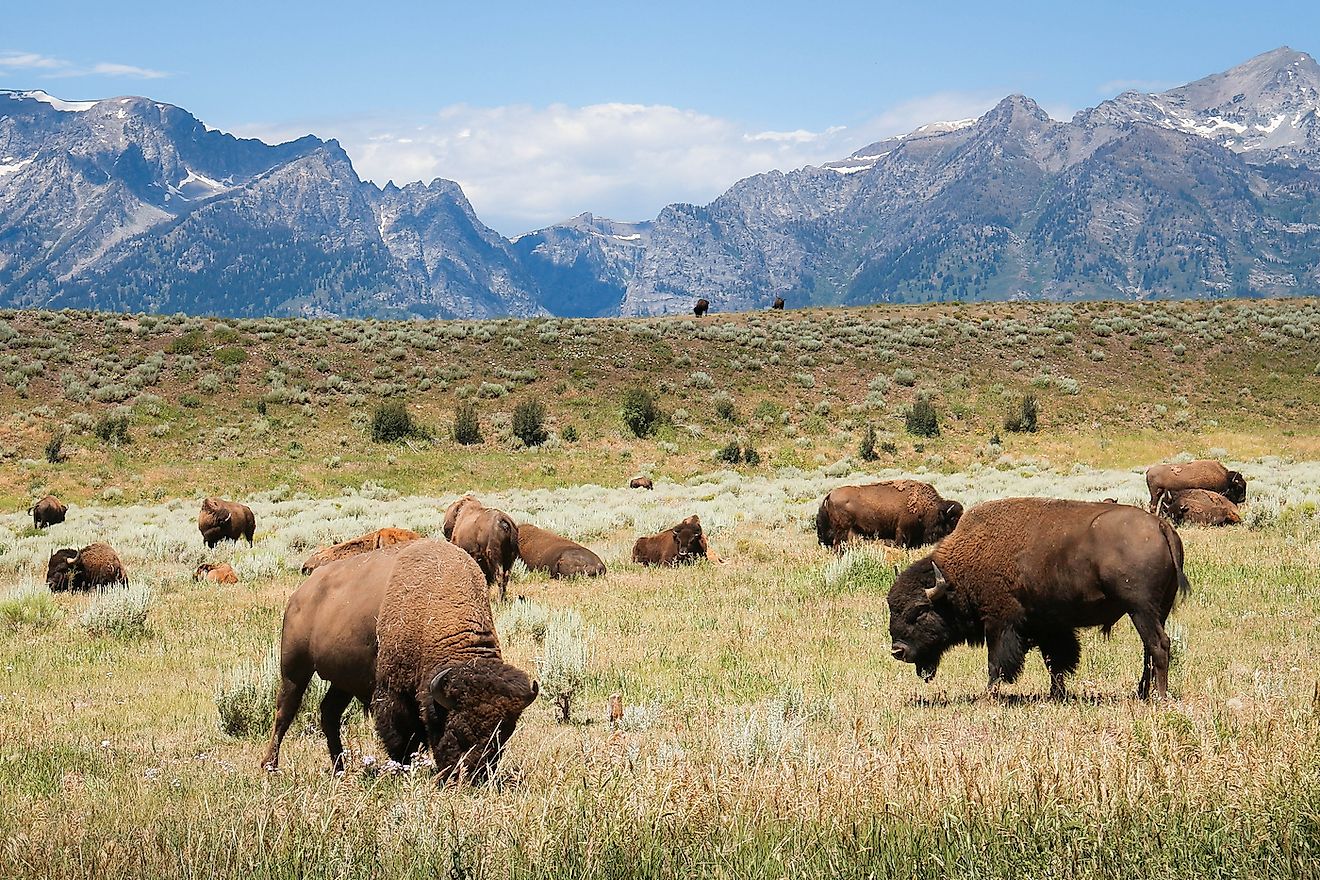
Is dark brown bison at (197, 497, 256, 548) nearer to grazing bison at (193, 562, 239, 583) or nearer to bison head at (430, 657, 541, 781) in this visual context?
grazing bison at (193, 562, 239, 583)

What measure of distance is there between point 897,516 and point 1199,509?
6192 millimetres

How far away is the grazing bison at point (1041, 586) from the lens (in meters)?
7.64

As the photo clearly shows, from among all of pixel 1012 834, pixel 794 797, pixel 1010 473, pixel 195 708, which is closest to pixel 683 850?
pixel 794 797

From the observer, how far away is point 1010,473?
3556 centimetres

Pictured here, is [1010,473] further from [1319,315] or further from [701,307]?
[1319,315]

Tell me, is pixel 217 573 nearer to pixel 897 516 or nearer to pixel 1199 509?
pixel 897 516

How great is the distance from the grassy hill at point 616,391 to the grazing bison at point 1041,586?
3050 cm

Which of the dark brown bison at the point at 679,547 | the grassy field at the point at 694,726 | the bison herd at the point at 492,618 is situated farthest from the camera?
the dark brown bison at the point at 679,547

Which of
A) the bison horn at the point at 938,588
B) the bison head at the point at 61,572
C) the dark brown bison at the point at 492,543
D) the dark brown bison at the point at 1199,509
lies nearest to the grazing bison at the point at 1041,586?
the bison horn at the point at 938,588

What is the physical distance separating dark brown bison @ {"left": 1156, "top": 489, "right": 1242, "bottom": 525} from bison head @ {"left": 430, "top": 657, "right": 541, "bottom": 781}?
55.4 feet

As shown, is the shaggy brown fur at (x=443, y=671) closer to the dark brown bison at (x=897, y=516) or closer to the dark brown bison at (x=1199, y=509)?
the dark brown bison at (x=897, y=516)

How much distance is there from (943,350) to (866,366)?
6.16 metres

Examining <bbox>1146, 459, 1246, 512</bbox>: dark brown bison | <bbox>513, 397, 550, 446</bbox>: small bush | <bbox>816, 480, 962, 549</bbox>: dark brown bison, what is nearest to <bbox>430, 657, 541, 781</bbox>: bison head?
<bbox>816, 480, 962, 549</bbox>: dark brown bison

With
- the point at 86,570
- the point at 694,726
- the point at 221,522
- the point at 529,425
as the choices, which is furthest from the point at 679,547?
the point at 529,425
